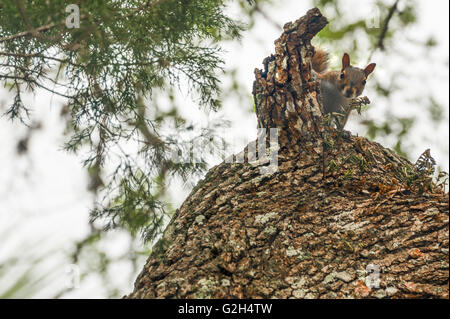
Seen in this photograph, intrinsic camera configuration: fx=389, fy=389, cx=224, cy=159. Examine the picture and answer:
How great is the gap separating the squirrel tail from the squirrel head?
7.2 inches

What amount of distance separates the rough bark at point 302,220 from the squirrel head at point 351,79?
34.6 inches

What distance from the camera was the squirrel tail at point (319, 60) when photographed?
9.03 feet

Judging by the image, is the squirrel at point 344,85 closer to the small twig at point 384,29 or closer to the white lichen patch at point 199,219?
the small twig at point 384,29

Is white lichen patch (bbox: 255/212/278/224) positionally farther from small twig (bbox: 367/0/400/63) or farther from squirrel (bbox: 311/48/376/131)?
small twig (bbox: 367/0/400/63)

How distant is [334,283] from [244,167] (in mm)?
643

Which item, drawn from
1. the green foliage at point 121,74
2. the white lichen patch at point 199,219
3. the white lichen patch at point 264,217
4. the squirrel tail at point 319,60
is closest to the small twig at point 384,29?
the squirrel tail at point 319,60

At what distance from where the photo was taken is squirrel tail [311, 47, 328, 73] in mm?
2752

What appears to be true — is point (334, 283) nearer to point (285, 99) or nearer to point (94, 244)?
point (285, 99)

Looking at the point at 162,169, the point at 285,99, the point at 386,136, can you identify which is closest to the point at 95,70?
the point at 162,169

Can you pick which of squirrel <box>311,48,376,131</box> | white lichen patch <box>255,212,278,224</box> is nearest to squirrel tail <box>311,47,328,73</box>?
squirrel <box>311,48,376,131</box>

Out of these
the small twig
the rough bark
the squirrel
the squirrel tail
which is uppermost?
the small twig

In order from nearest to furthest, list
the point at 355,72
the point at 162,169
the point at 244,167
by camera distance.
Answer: the point at 162,169 < the point at 244,167 < the point at 355,72

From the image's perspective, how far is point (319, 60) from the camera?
109 inches
